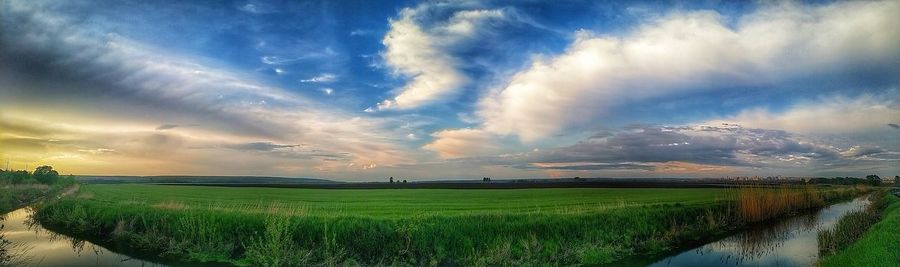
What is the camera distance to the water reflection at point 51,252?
23.4m

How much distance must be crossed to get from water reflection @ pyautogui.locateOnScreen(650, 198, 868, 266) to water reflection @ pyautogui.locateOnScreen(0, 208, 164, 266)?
85.1 feet

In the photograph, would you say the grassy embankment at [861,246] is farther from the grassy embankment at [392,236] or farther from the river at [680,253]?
the grassy embankment at [392,236]

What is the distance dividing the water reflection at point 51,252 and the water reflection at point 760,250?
25.9m

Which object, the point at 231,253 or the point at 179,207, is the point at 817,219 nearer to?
the point at 231,253

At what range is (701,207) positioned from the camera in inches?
1545

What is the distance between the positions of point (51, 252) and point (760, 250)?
3772 cm

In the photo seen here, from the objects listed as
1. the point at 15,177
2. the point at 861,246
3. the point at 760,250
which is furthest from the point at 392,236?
the point at 15,177

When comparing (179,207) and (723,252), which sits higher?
(179,207)

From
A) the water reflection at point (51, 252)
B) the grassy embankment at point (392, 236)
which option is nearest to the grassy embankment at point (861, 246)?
the grassy embankment at point (392, 236)

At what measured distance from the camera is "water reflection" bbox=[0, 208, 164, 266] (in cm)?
2344

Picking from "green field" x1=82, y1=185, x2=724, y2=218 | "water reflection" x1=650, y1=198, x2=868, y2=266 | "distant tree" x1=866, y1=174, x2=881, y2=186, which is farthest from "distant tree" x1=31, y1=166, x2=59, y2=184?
"distant tree" x1=866, y1=174, x2=881, y2=186

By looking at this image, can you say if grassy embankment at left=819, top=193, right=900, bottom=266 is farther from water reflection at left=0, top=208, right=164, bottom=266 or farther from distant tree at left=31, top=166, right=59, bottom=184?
distant tree at left=31, top=166, right=59, bottom=184

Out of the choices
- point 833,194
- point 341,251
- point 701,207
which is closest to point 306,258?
point 341,251

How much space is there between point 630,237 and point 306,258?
1701 cm
